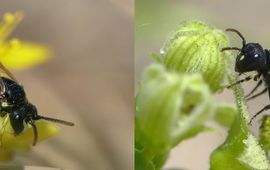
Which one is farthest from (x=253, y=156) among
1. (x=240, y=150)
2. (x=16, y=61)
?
(x=16, y=61)

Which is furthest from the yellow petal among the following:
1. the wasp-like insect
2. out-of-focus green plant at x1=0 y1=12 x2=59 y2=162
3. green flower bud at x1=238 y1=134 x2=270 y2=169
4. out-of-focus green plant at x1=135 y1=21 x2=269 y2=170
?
green flower bud at x1=238 y1=134 x2=270 y2=169

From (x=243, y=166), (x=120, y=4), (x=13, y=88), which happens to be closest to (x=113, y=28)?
(x=120, y=4)

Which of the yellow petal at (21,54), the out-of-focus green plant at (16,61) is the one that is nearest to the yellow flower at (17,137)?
the out-of-focus green plant at (16,61)

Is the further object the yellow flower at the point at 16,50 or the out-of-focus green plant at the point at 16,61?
the yellow flower at the point at 16,50

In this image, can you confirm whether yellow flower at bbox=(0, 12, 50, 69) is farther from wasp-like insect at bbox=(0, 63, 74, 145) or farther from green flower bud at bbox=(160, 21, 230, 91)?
green flower bud at bbox=(160, 21, 230, 91)

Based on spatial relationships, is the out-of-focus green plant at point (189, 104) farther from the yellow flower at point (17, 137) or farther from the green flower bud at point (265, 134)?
the yellow flower at point (17, 137)

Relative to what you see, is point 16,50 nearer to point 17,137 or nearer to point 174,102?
point 17,137
